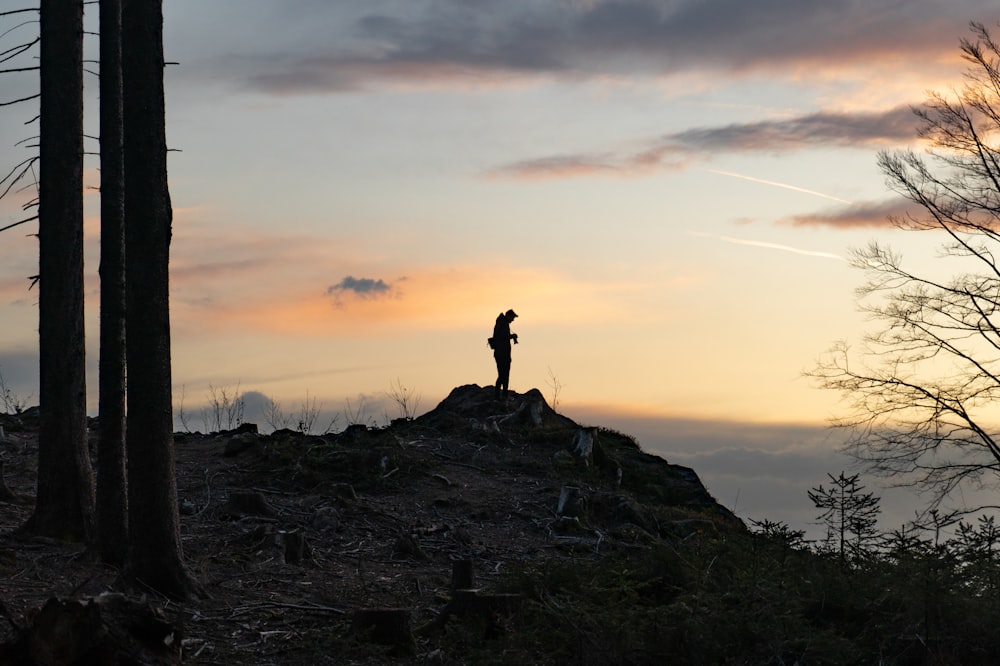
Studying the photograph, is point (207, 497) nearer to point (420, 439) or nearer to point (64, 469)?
point (64, 469)

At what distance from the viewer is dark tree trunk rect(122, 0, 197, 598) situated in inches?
403

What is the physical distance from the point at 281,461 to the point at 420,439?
12.7 feet

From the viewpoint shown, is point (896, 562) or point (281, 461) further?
point (281, 461)

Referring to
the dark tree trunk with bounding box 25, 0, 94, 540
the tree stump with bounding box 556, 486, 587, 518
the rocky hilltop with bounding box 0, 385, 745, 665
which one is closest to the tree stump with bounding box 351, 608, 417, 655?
the rocky hilltop with bounding box 0, 385, 745, 665

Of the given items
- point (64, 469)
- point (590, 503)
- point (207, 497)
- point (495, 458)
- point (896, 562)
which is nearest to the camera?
point (896, 562)

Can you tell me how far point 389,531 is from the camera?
15.2 meters

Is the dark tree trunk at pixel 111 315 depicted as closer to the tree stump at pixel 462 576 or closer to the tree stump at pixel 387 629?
the tree stump at pixel 387 629

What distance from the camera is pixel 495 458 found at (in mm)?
20328

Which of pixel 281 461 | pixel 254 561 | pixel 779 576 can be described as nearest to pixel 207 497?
pixel 281 461

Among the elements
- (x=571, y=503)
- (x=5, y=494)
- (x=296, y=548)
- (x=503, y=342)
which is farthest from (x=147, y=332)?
→ (x=503, y=342)

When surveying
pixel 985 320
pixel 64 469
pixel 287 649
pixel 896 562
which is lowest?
pixel 287 649

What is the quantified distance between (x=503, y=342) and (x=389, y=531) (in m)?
8.43

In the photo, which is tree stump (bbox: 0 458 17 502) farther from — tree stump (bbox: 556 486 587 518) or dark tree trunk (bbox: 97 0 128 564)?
tree stump (bbox: 556 486 587 518)

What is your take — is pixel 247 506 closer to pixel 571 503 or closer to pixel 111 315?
pixel 111 315
